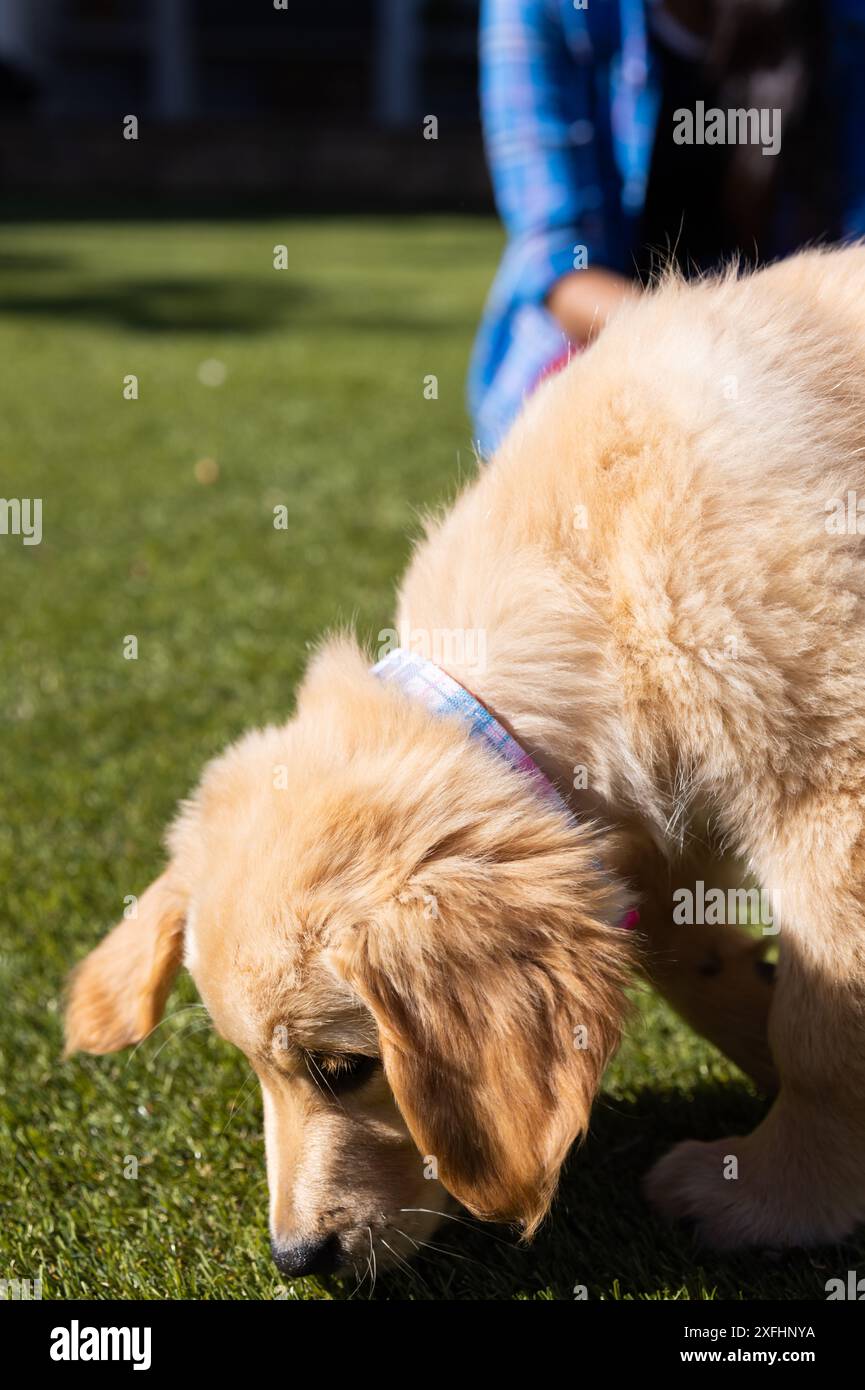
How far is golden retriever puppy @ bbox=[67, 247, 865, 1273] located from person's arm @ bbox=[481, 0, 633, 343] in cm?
172

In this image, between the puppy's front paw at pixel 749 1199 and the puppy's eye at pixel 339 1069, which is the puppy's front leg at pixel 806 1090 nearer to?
the puppy's front paw at pixel 749 1199

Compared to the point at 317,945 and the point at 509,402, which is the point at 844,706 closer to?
the point at 317,945

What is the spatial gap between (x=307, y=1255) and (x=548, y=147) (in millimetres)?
3234

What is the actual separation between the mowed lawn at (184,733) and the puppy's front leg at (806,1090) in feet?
0.22

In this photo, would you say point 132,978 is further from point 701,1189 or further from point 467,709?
point 701,1189

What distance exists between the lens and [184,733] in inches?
164

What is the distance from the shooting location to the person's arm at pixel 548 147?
13.1ft

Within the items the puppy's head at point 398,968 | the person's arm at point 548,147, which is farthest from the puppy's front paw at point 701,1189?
the person's arm at point 548,147

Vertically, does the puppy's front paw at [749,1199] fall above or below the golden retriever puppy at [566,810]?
below

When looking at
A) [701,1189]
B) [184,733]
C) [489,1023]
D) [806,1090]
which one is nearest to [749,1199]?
[701,1189]

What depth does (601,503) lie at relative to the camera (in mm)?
2184
